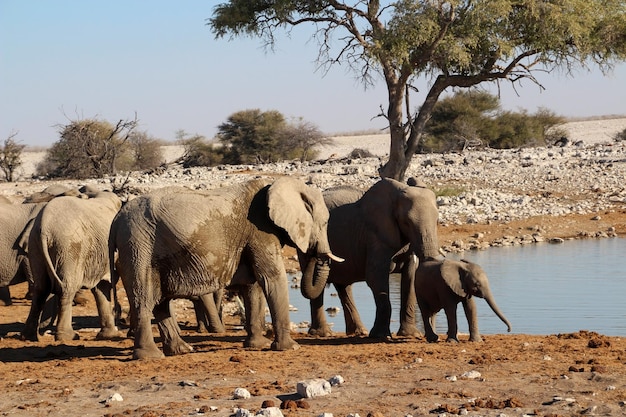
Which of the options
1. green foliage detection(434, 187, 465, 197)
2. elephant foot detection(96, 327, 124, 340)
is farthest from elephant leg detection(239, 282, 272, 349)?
green foliage detection(434, 187, 465, 197)

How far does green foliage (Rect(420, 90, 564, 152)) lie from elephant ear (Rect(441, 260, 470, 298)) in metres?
32.4

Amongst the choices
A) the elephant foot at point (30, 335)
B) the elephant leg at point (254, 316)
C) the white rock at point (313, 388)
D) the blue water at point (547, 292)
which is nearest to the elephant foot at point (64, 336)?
the elephant foot at point (30, 335)

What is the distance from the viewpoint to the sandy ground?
7.27 metres

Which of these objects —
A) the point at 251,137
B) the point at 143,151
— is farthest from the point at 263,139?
the point at 143,151

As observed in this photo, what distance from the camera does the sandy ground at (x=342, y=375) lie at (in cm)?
727

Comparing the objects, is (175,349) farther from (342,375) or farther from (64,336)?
(342,375)

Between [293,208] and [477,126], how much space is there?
35706 mm

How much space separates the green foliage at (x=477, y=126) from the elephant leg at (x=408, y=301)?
3139 cm

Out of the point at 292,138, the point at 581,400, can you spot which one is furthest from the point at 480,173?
the point at 581,400

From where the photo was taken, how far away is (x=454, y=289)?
10.6 metres

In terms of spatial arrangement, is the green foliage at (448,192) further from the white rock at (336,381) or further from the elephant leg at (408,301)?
the white rock at (336,381)

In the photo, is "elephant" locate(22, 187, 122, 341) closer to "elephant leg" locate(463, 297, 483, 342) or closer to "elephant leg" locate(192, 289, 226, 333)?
"elephant leg" locate(192, 289, 226, 333)

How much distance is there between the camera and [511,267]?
60.0ft

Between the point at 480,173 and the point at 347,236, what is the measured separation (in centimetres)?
1914
